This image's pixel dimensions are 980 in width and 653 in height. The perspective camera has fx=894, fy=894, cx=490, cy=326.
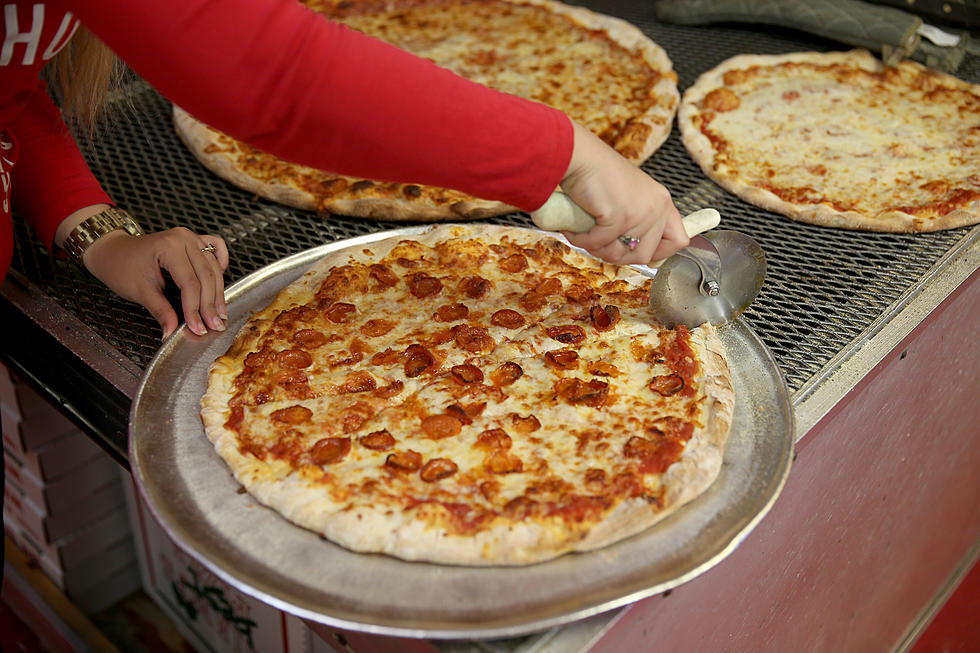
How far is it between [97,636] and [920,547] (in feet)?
9.58

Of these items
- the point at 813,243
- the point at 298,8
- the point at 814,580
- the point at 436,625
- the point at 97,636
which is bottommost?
the point at 97,636

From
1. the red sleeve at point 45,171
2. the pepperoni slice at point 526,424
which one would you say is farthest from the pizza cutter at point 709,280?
the red sleeve at point 45,171

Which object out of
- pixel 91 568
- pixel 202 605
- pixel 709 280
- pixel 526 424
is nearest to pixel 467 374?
pixel 526 424

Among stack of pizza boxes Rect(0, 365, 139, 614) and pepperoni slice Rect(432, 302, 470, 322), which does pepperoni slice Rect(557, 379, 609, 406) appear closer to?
pepperoni slice Rect(432, 302, 470, 322)

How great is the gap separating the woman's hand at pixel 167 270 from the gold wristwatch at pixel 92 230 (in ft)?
0.06

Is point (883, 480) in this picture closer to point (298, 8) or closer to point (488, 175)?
point (488, 175)

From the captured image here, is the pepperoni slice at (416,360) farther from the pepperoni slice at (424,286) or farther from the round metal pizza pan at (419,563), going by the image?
the round metal pizza pan at (419,563)

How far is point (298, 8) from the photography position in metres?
1.32

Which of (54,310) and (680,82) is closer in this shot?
(54,310)

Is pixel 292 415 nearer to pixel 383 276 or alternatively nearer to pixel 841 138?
pixel 383 276

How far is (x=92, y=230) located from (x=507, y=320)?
3.42ft

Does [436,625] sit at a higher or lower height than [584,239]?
lower

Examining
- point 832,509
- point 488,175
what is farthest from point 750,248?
point 488,175

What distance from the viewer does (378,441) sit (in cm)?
170
